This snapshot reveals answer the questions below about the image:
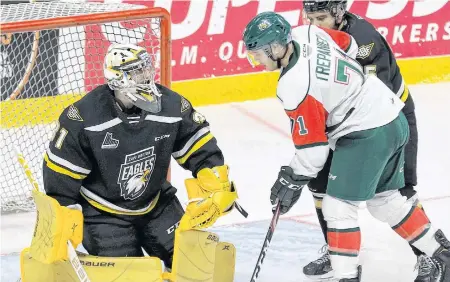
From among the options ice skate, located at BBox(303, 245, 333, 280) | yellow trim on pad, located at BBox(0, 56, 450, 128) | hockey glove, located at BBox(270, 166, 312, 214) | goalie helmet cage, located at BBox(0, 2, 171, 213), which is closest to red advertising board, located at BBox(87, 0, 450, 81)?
yellow trim on pad, located at BBox(0, 56, 450, 128)

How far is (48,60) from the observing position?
543 cm

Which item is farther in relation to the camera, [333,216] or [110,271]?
[333,216]

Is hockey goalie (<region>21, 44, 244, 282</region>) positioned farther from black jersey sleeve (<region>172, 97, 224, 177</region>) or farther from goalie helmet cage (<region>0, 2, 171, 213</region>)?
goalie helmet cage (<region>0, 2, 171, 213</region>)

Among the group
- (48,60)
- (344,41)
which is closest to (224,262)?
(344,41)

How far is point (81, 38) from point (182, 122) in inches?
71.7

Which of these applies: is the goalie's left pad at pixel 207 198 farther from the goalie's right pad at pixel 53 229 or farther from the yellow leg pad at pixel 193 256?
the goalie's right pad at pixel 53 229

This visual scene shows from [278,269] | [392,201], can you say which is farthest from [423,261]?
[278,269]

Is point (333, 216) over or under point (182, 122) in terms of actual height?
under

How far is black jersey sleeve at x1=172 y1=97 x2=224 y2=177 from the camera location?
3.58 meters

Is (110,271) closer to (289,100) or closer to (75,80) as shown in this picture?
(289,100)

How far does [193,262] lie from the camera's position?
3535mm

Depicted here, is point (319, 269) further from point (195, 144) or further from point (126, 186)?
point (126, 186)

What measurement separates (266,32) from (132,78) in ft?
1.54

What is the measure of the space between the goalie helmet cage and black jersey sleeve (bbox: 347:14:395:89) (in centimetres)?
95
